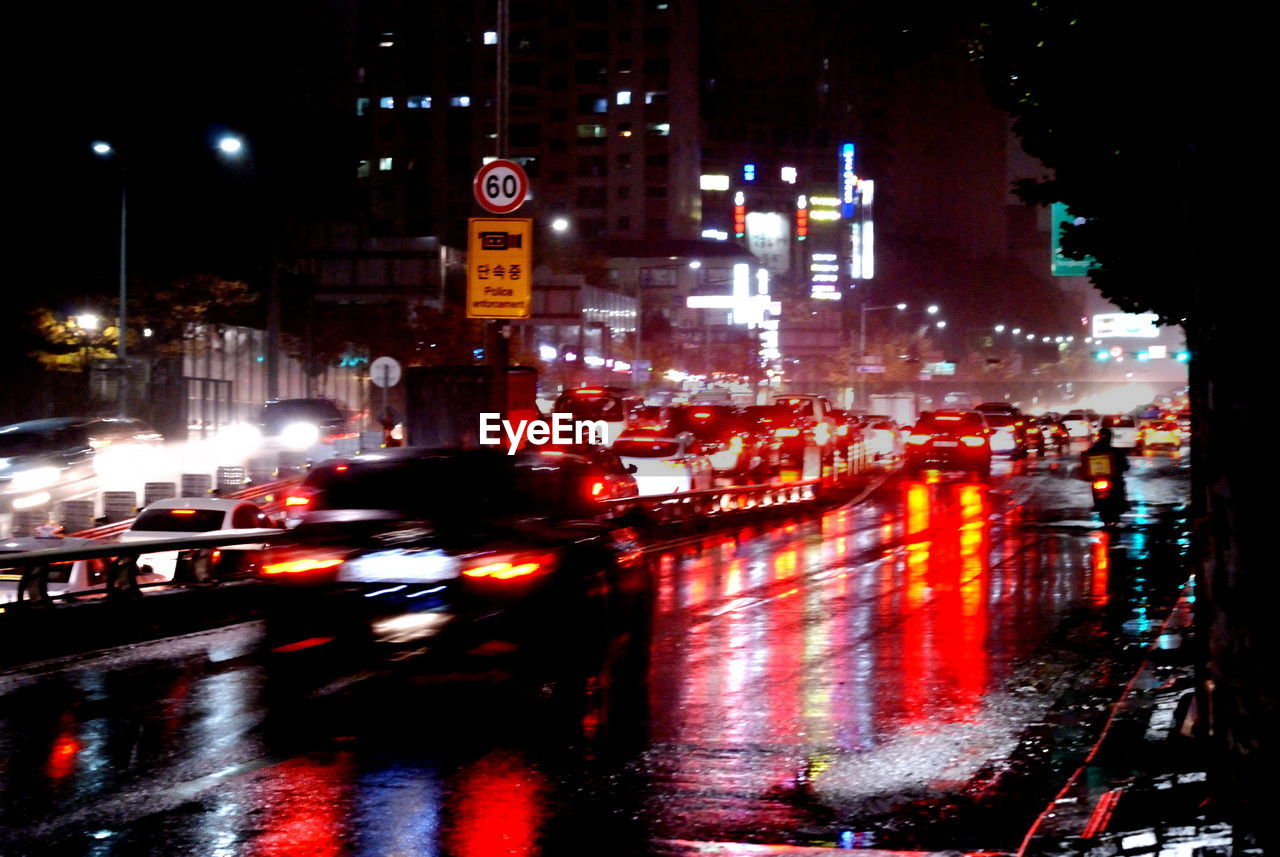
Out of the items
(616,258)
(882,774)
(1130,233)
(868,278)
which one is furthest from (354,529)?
(868,278)

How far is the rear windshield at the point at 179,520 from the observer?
2059 centimetres

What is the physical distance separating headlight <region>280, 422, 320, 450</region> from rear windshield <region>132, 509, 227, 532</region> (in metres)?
22.6

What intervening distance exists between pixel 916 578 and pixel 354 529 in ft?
32.3

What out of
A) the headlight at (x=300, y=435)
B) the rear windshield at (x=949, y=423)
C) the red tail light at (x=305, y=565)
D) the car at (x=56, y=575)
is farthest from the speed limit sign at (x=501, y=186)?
the rear windshield at (x=949, y=423)

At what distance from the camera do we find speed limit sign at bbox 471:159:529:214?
19.3 meters

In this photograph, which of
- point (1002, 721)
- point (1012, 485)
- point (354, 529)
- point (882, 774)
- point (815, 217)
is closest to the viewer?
point (882, 774)

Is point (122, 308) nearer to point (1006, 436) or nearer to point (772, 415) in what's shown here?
point (772, 415)

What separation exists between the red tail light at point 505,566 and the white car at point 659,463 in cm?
1877

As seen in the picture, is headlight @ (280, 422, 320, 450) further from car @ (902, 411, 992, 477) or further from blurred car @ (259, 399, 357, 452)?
car @ (902, 411, 992, 477)

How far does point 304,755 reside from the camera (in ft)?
28.2

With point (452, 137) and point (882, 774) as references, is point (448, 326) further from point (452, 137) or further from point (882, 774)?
point (452, 137)

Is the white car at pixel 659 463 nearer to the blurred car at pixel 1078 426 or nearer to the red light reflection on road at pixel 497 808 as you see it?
the red light reflection on road at pixel 497 808

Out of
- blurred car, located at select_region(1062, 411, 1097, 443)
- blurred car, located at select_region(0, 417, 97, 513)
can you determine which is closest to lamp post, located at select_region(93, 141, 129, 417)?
blurred car, located at select_region(0, 417, 97, 513)

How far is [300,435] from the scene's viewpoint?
144 feet
